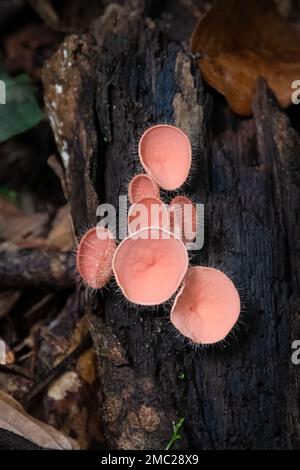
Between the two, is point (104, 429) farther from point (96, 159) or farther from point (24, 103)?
point (24, 103)

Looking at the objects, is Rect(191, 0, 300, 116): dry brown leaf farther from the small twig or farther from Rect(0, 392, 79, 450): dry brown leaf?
Rect(0, 392, 79, 450): dry brown leaf

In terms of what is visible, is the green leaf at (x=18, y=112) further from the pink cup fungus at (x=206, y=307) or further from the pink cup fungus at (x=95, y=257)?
the pink cup fungus at (x=206, y=307)

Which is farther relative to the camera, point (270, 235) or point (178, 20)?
point (178, 20)

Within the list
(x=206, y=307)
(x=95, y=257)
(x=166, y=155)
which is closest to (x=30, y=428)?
(x=95, y=257)

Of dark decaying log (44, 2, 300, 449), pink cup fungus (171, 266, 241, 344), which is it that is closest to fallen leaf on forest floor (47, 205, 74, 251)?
dark decaying log (44, 2, 300, 449)

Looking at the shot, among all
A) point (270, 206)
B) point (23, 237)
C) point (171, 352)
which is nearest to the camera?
point (171, 352)

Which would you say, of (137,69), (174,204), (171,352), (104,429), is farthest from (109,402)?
(137,69)

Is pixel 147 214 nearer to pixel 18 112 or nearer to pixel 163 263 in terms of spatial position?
pixel 163 263

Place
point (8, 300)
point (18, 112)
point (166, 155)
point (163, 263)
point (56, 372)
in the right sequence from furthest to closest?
point (18, 112) < point (8, 300) < point (56, 372) < point (166, 155) < point (163, 263)
